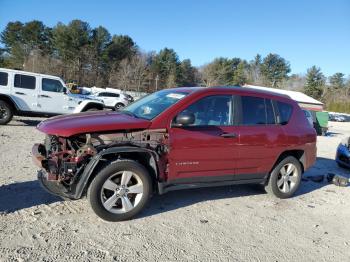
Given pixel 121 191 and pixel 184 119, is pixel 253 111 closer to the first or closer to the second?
pixel 184 119

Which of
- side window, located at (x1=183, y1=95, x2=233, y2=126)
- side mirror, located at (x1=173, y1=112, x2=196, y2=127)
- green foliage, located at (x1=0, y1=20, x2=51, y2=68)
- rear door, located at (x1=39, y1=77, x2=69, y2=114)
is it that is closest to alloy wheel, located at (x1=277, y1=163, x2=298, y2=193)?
side window, located at (x1=183, y1=95, x2=233, y2=126)

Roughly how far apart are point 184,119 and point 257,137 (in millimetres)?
1542

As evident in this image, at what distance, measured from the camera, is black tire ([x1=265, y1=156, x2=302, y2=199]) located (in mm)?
6070

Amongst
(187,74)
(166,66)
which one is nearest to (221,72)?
(187,74)

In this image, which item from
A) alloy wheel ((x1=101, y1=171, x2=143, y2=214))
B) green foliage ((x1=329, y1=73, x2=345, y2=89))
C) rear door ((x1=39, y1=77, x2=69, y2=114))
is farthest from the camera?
green foliage ((x1=329, y1=73, x2=345, y2=89))

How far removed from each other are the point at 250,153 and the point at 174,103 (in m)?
1.54

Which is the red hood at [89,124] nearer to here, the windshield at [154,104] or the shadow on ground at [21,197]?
the windshield at [154,104]

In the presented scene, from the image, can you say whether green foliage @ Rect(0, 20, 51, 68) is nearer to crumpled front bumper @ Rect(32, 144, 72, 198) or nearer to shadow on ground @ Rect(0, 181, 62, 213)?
shadow on ground @ Rect(0, 181, 62, 213)

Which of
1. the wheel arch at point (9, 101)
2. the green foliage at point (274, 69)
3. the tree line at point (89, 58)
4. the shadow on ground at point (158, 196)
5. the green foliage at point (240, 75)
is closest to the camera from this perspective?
the shadow on ground at point (158, 196)

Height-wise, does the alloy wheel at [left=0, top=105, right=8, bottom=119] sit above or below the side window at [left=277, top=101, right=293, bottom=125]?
below

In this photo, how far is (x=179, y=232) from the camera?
4391 mm

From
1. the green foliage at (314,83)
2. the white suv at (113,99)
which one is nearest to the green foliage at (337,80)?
the green foliage at (314,83)

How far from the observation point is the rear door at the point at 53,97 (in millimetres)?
12902

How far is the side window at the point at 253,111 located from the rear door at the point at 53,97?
30.8ft
